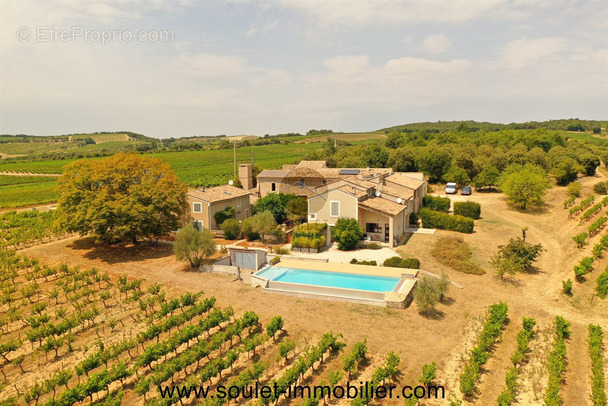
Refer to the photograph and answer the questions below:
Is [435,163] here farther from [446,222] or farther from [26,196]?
[26,196]

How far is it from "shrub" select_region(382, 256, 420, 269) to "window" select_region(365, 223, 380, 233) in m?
7.63

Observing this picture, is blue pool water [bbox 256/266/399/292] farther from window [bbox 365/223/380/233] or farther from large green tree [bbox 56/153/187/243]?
large green tree [bbox 56/153/187/243]

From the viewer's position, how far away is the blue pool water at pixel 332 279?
27.2 m

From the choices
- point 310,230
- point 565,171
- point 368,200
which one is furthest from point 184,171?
point 565,171

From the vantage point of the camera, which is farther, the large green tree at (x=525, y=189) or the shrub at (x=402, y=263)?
the large green tree at (x=525, y=189)

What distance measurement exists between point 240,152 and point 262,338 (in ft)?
460

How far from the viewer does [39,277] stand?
30.1 m

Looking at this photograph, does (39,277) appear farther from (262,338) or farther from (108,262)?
(262,338)

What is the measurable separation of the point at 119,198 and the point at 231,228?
11131mm

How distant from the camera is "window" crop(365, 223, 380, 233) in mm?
38469

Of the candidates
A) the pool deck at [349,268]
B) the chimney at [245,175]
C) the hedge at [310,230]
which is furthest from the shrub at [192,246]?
the chimney at [245,175]

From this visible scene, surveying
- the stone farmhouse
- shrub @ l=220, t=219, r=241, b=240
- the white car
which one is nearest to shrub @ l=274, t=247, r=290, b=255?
the stone farmhouse

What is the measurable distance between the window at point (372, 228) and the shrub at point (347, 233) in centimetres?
265

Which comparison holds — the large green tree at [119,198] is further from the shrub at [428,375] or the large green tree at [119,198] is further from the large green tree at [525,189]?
the large green tree at [525,189]
